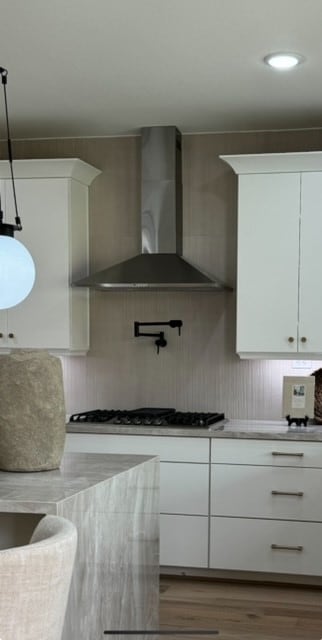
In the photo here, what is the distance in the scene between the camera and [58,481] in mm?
2609

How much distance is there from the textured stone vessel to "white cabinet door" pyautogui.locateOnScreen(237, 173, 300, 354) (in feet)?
7.08

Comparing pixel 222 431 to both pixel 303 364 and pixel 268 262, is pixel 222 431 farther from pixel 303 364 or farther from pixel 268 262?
pixel 268 262

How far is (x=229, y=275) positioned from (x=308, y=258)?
2.03 feet

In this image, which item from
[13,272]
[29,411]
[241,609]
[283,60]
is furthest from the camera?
[241,609]

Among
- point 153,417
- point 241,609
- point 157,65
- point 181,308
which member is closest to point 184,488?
point 153,417

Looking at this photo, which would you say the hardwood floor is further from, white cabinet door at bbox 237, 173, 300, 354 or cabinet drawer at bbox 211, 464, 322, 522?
white cabinet door at bbox 237, 173, 300, 354

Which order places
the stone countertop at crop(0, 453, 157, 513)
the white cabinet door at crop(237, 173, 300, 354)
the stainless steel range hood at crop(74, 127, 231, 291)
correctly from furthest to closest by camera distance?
1. the stainless steel range hood at crop(74, 127, 231, 291)
2. the white cabinet door at crop(237, 173, 300, 354)
3. the stone countertop at crop(0, 453, 157, 513)

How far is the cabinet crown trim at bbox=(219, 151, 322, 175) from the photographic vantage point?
467cm

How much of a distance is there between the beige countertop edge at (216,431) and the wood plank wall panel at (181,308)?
1.41ft

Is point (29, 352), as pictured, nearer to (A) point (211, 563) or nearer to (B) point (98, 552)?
(B) point (98, 552)

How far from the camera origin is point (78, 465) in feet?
9.64

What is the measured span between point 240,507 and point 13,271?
223 centimetres

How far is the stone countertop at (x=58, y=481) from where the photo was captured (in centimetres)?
232

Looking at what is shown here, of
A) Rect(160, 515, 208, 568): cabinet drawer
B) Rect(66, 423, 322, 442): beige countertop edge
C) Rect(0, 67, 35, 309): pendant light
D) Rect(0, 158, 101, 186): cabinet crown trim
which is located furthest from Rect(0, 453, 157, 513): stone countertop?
Rect(0, 158, 101, 186): cabinet crown trim
